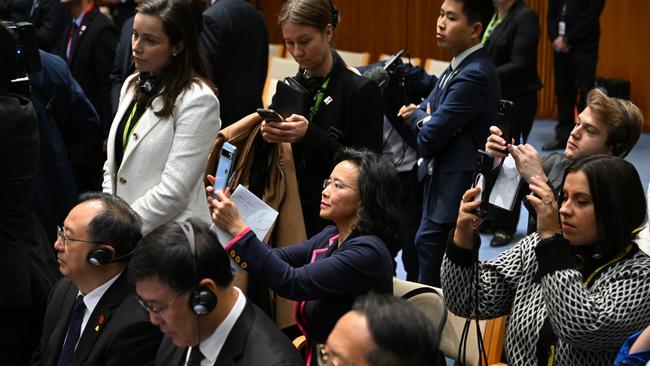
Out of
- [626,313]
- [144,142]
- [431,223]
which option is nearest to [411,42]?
[431,223]

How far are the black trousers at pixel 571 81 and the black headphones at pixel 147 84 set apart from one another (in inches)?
227

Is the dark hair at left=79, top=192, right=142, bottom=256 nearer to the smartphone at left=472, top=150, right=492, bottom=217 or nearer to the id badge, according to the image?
the smartphone at left=472, top=150, right=492, bottom=217

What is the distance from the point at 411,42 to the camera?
442 inches

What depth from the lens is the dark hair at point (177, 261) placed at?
8.60ft

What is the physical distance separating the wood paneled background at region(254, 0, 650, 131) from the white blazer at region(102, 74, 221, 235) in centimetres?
684

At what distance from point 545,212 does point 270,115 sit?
3.94 ft

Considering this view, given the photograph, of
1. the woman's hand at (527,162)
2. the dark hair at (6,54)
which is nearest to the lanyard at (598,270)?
Result: the woman's hand at (527,162)

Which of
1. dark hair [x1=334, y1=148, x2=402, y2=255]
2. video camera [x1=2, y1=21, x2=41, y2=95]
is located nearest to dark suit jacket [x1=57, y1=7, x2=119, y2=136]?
video camera [x1=2, y1=21, x2=41, y2=95]

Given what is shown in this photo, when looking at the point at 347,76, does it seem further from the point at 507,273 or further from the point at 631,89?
the point at 631,89

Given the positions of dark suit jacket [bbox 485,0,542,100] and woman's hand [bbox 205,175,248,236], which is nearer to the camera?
woman's hand [bbox 205,175,248,236]

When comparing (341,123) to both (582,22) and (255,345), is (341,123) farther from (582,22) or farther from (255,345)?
(582,22)

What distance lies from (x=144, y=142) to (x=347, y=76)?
0.85 metres

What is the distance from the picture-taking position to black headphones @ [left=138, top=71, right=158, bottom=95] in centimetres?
371

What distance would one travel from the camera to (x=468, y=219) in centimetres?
300
